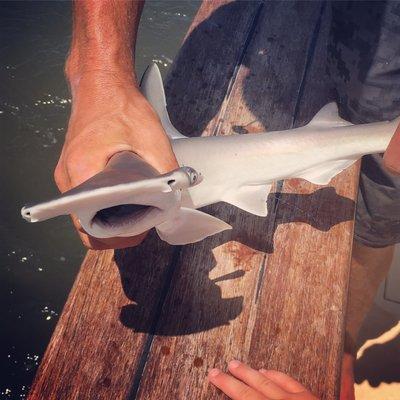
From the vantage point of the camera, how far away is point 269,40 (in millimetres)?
2783

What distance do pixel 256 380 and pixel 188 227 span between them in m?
0.73

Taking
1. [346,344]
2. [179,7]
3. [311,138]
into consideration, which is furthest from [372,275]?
[179,7]

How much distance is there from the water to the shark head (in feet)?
7.42

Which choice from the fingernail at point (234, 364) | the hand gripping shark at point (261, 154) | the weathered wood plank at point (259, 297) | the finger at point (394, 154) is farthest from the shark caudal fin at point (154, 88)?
the fingernail at point (234, 364)

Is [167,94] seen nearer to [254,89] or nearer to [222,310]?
[254,89]

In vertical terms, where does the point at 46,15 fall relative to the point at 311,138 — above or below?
below

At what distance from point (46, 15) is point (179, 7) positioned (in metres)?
1.94

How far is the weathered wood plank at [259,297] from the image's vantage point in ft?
5.40

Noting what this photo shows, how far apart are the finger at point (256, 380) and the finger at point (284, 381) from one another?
0.01 meters

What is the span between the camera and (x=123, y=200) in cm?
88

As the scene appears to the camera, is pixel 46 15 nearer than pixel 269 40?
No

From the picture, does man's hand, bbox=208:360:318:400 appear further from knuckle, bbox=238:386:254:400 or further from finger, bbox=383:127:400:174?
finger, bbox=383:127:400:174

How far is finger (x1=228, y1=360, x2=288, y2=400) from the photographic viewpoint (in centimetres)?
153

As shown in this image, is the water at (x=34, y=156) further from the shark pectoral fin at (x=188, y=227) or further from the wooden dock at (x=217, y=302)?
the shark pectoral fin at (x=188, y=227)
